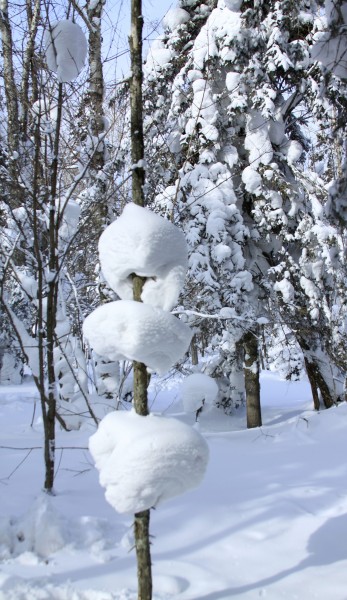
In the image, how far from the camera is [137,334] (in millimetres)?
2305

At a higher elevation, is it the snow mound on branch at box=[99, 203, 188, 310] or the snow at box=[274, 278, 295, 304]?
the snow at box=[274, 278, 295, 304]

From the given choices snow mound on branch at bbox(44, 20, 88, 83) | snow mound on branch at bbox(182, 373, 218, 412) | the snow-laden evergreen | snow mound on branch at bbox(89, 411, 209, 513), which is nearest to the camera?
snow mound on branch at bbox(89, 411, 209, 513)

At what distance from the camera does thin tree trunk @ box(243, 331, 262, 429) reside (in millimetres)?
10070

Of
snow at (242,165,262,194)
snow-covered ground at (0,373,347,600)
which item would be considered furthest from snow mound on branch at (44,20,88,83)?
snow at (242,165,262,194)

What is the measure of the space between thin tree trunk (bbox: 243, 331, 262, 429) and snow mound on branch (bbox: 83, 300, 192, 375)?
25.3 feet

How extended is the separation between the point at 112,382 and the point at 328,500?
17.5 ft

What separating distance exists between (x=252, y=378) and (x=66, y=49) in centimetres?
788

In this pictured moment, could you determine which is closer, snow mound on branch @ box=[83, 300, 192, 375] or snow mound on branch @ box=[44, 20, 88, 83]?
snow mound on branch @ box=[83, 300, 192, 375]

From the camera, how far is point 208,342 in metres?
10.8

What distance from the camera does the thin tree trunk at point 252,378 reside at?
10070 mm

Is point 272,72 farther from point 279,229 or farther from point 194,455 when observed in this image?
point 194,455

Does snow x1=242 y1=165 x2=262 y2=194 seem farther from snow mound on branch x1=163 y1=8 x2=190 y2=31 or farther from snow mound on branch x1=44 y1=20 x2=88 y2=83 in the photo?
snow mound on branch x1=44 y1=20 x2=88 y2=83

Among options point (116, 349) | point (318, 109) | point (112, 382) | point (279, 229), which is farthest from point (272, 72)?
point (116, 349)

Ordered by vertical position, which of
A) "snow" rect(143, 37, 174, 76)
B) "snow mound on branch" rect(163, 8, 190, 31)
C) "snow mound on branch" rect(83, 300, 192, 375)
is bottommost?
"snow mound on branch" rect(83, 300, 192, 375)
